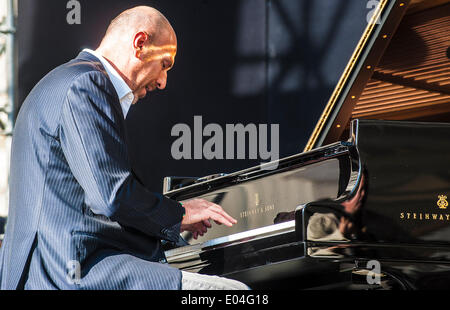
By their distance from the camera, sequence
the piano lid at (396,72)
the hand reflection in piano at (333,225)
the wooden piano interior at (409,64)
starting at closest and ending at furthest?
the hand reflection in piano at (333,225)
the piano lid at (396,72)
the wooden piano interior at (409,64)

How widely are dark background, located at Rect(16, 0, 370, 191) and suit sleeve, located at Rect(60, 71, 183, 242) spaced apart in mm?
4812

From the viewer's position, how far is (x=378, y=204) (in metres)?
2.50

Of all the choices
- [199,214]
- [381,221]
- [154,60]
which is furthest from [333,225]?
[154,60]

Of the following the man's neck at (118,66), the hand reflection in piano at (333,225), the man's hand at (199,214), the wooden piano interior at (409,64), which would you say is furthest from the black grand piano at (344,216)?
the wooden piano interior at (409,64)

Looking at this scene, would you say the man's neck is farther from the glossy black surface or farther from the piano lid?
the piano lid

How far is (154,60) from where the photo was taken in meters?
2.11

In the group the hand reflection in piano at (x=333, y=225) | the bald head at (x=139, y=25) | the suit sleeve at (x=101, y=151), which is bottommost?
the hand reflection in piano at (x=333, y=225)

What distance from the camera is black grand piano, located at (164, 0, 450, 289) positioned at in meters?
2.46

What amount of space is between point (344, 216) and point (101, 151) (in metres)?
1.02

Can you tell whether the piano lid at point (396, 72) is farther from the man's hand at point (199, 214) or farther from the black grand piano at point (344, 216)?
the man's hand at point (199, 214)

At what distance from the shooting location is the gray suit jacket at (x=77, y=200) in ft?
5.87

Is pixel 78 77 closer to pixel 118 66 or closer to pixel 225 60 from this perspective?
pixel 118 66

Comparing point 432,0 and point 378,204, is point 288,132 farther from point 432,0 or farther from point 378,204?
point 378,204

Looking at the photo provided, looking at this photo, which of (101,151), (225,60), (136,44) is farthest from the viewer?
(225,60)
